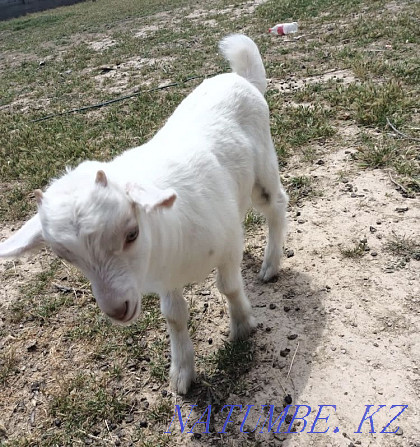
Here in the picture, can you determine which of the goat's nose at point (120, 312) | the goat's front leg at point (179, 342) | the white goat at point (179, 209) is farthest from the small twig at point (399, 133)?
the goat's nose at point (120, 312)

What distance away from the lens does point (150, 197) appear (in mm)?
1733

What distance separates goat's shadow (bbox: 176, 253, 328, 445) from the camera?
8.00 ft

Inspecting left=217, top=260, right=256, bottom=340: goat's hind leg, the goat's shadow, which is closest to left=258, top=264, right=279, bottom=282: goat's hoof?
the goat's shadow

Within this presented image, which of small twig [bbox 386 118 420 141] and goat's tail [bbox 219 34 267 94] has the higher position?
goat's tail [bbox 219 34 267 94]

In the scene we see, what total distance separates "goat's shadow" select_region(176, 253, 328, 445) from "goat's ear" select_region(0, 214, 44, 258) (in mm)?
1341

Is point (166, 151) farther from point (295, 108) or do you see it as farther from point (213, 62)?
point (213, 62)

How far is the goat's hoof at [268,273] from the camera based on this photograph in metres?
3.30

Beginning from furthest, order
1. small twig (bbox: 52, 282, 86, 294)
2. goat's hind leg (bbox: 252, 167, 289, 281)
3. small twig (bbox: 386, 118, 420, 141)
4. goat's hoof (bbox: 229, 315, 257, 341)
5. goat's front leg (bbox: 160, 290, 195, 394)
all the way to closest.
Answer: small twig (bbox: 386, 118, 420, 141) < small twig (bbox: 52, 282, 86, 294) < goat's hind leg (bbox: 252, 167, 289, 281) < goat's hoof (bbox: 229, 315, 257, 341) < goat's front leg (bbox: 160, 290, 195, 394)

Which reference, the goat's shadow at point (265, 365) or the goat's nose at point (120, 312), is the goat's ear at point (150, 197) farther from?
the goat's shadow at point (265, 365)

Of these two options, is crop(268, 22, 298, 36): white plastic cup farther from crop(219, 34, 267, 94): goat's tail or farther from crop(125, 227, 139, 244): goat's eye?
crop(125, 227, 139, 244): goat's eye

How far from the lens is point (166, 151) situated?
247 centimetres

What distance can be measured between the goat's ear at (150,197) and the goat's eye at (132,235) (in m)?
0.11

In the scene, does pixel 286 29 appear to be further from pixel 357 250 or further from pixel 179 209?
pixel 179 209

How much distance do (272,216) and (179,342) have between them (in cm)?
117
